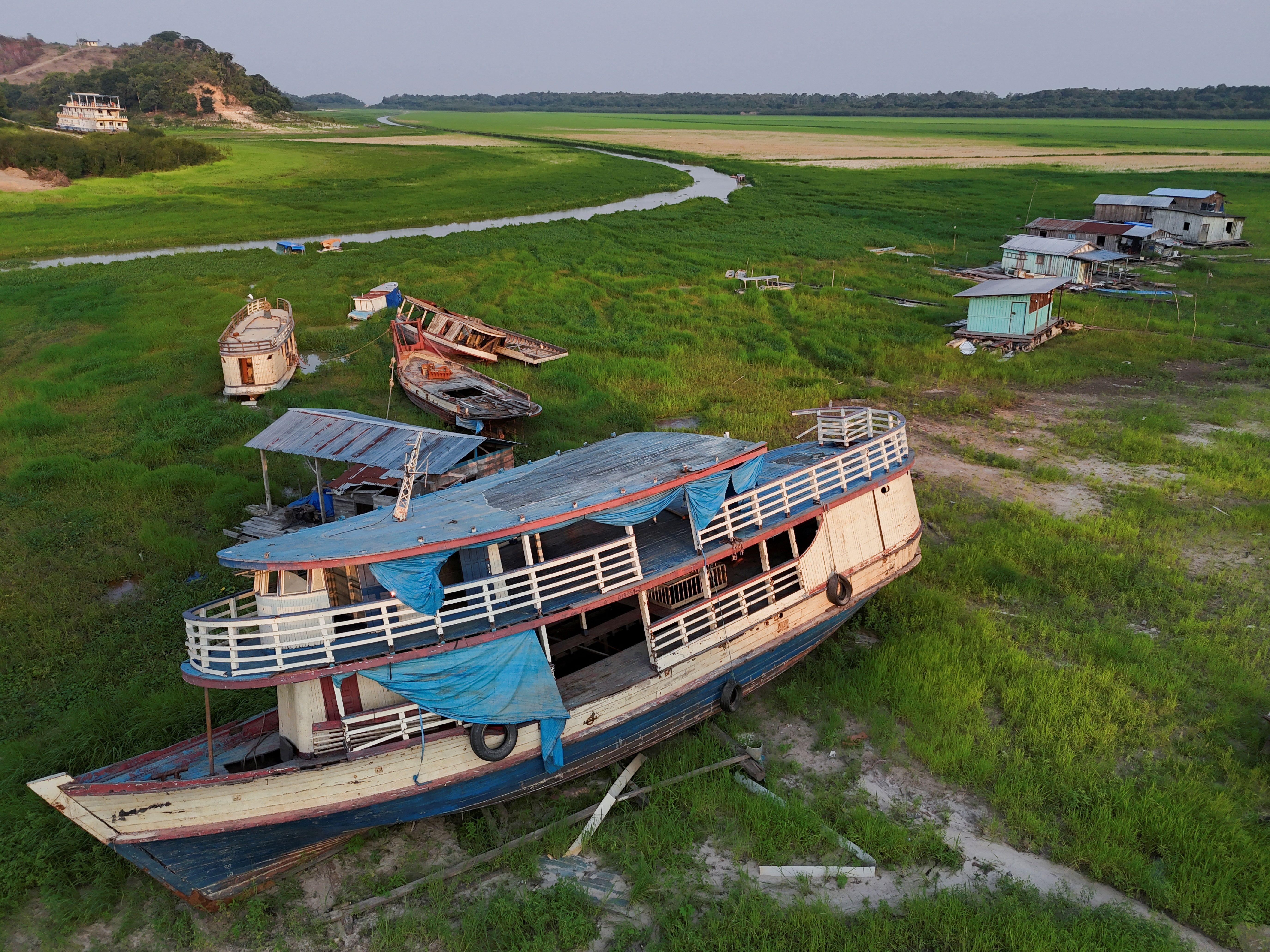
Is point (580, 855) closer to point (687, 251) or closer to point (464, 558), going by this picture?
point (464, 558)

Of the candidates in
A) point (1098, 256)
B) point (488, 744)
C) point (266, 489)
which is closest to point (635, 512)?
point (488, 744)

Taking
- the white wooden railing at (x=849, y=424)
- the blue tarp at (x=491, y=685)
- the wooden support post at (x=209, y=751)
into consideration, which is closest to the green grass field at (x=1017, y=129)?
the white wooden railing at (x=849, y=424)

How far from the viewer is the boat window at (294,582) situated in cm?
941

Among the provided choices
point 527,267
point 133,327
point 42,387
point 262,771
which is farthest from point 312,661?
point 527,267

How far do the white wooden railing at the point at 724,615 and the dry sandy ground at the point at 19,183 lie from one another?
230ft

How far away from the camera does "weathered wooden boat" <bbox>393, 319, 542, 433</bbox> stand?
20828 mm

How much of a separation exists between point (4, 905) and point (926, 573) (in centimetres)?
1372

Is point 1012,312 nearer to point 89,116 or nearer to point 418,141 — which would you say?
point 89,116

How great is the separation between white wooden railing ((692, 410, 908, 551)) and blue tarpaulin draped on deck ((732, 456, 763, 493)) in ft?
0.41

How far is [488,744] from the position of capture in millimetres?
9602

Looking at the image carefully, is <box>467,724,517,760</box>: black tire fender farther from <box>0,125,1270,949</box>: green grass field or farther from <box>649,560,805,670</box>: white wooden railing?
<box>649,560,805,670</box>: white wooden railing

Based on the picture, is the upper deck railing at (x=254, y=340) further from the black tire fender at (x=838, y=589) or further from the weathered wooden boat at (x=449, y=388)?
the black tire fender at (x=838, y=589)

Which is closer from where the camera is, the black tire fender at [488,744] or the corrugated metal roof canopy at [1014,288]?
the black tire fender at [488,744]

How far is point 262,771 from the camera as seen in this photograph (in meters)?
8.52
